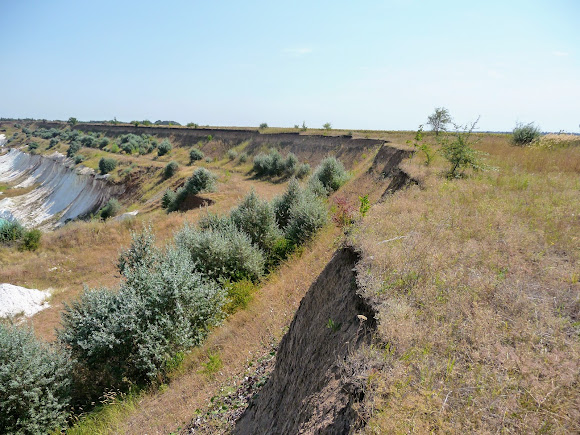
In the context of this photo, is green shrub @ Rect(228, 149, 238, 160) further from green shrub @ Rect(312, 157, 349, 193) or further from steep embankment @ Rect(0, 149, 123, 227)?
green shrub @ Rect(312, 157, 349, 193)

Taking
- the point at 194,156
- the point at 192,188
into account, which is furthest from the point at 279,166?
the point at 194,156

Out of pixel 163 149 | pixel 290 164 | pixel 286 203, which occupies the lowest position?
pixel 286 203

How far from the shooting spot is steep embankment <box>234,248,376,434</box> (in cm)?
281

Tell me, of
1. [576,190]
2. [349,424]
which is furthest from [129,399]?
A: [576,190]

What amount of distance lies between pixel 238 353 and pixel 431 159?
1052 cm

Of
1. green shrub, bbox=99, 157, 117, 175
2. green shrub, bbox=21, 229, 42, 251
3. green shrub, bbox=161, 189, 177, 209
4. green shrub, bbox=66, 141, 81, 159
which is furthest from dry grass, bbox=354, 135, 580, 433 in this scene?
green shrub, bbox=66, 141, 81, 159

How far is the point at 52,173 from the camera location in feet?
175

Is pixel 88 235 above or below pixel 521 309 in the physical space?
below

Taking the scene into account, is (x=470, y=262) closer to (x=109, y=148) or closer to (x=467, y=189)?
(x=467, y=189)

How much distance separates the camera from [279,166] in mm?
34062

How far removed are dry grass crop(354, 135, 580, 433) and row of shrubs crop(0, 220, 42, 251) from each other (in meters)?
24.0

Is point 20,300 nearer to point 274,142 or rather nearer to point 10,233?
point 10,233

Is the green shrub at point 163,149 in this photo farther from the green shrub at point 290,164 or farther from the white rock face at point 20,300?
the white rock face at point 20,300

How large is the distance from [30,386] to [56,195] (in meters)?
49.7
